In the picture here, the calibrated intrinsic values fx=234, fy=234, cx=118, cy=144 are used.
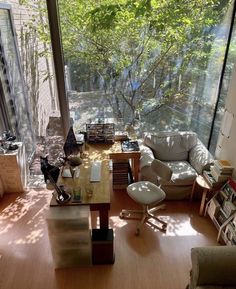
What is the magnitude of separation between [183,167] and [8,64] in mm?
2946

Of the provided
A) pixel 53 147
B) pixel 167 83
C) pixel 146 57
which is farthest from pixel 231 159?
pixel 53 147

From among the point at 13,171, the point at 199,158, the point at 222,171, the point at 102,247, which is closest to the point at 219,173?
the point at 222,171

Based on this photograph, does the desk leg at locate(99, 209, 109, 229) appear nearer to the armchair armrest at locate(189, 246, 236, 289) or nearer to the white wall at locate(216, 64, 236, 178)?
the armchair armrest at locate(189, 246, 236, 289)

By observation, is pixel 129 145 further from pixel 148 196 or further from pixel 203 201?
pixel 203 201

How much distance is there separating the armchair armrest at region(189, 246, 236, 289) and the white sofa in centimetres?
137

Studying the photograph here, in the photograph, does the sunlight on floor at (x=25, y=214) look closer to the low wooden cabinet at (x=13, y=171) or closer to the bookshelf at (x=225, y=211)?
the low wooden cabinet at (x=13, y=171)

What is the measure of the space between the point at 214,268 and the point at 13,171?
277 cm

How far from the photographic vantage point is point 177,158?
363 centimetres

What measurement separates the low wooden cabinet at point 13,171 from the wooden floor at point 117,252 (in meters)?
0.23

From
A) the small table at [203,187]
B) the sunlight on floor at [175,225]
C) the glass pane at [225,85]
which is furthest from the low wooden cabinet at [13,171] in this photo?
the glass pane at [225,85]

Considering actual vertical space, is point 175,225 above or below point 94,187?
below

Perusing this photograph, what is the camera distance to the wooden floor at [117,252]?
2262mm

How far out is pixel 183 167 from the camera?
11.2 feet

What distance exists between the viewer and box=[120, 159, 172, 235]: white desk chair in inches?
107
